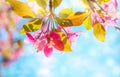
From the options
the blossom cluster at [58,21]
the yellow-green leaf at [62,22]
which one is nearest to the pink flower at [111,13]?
the blossom cluster at [58,21]

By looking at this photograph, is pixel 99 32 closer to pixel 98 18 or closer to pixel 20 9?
pixel 98 18

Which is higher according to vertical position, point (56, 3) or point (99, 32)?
point (56, 3)

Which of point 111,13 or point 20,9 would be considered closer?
point 20,9

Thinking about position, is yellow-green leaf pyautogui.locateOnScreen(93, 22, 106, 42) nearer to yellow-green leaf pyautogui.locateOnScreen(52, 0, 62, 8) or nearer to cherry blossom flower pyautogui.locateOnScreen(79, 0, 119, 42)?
cherry blossom flower pyautogui.locateOnScreen(79, 0, 119, 42)

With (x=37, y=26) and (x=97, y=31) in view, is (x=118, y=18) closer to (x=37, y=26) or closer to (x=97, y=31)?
Answer: (x=97, y=31)

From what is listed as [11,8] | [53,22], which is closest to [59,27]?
[53,22]

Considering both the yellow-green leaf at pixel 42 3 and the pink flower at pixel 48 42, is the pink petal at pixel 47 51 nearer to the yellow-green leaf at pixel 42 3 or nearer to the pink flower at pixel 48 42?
the pink flower at pixel 48 42

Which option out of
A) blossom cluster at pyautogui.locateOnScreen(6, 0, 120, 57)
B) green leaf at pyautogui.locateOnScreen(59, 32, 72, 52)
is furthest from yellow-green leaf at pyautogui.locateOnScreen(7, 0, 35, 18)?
green leaf at pyautogui.locateOnScreen(59, 32, 72, 52)

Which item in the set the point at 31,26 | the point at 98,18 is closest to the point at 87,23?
the point at 98,18

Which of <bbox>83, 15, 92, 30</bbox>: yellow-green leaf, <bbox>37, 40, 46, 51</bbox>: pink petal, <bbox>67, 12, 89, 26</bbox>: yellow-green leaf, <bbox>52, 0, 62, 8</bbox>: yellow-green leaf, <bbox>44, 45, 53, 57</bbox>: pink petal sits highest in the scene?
<bbox>52, 0, 62, 8</bbox>: yellow-green leaf
